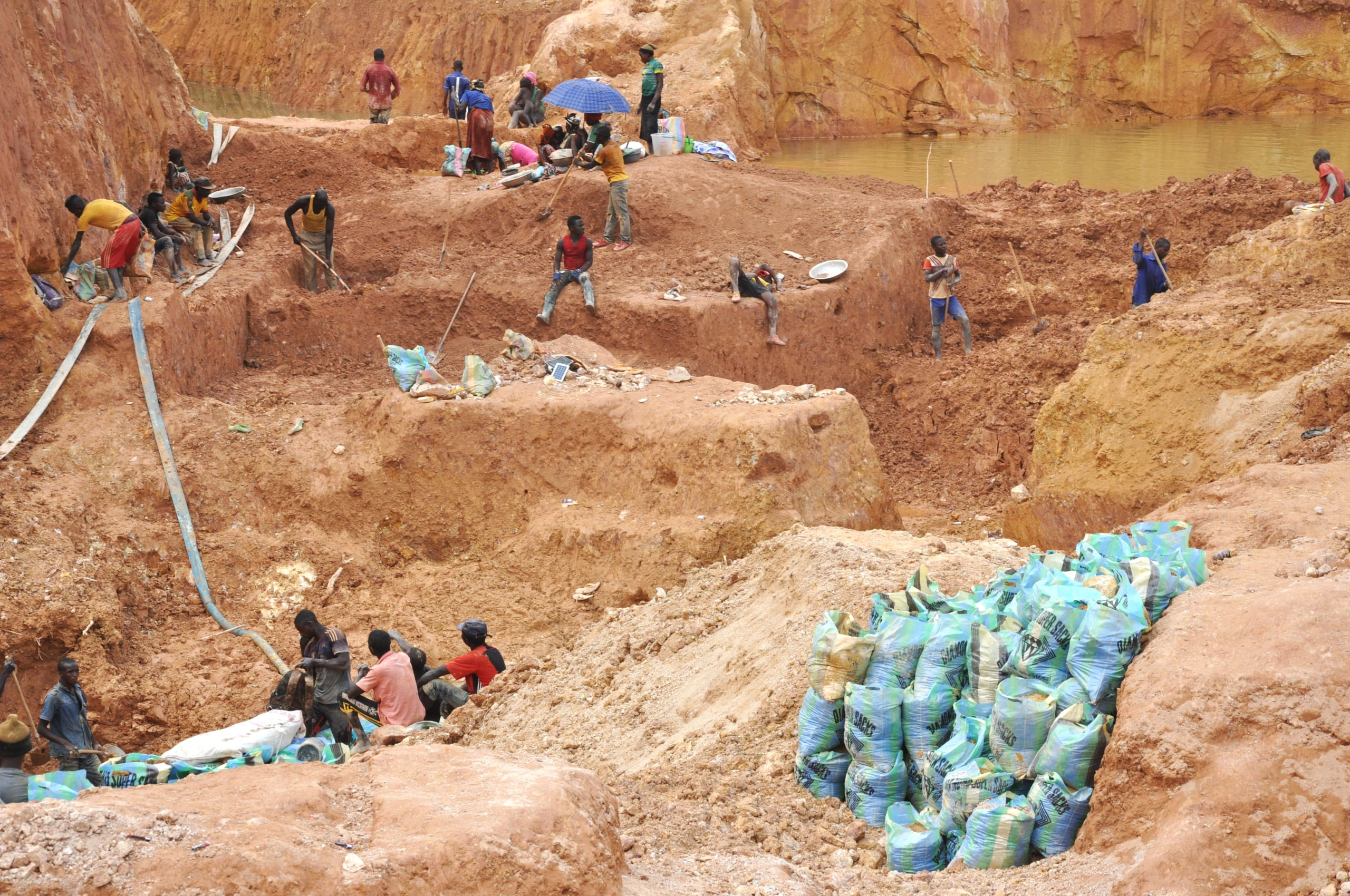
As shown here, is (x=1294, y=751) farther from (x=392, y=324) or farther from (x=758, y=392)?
(x=392, y=324)

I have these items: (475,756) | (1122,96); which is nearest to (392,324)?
(475,756)

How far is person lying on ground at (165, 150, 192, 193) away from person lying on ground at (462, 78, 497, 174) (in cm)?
371

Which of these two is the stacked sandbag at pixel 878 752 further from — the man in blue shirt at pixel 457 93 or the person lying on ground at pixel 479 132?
the man in blue shirt at pixel 457 93

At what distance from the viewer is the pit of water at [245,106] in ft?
99.9

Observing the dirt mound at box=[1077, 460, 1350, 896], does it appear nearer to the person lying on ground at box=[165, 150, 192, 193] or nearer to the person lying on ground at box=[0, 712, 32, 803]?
the person lying on ground at box=[0, 712, 32, 803]

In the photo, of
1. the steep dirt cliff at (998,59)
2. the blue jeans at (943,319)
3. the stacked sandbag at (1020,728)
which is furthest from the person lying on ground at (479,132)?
the stacked sandbag at (1020,728)

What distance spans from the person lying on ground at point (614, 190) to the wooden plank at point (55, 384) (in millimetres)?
5683

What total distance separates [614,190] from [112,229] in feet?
18.0

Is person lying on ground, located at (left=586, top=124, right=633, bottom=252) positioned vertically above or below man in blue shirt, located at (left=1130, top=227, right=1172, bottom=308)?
above

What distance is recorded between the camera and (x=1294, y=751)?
13.7ft

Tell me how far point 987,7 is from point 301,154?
1767 centimetres

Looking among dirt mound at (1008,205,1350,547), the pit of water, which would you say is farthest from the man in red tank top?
the pit of water

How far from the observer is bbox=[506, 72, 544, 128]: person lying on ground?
61.5 ft

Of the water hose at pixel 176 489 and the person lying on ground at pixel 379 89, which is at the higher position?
the person lying on ground at pixel 379 89
